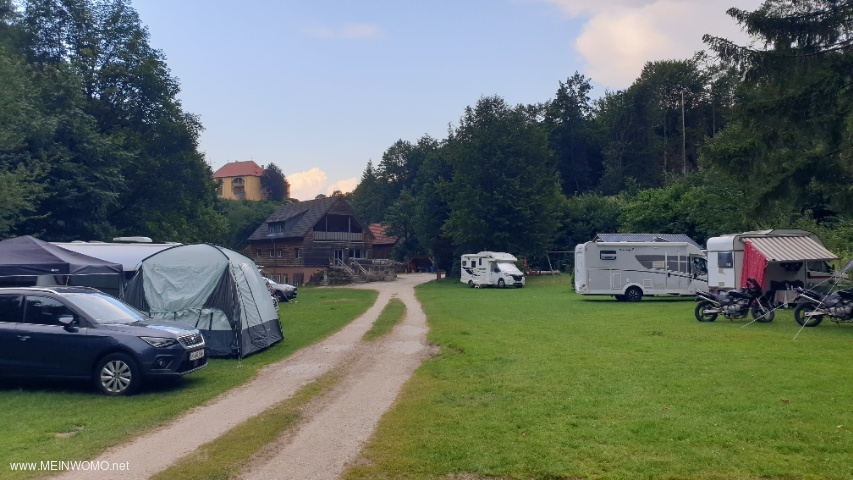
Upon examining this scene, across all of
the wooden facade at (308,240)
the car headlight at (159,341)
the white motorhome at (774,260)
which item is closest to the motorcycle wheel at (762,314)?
the white motorhome at (774,260)

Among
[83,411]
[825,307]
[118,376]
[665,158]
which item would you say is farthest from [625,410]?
[665,158]

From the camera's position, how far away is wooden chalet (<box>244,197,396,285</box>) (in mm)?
61125

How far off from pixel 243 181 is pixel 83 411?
4709 inches

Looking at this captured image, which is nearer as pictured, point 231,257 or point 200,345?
point 200,345

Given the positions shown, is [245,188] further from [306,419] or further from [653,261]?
[306,419]

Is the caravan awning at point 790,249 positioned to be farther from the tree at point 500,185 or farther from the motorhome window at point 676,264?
the tree at point 500,185

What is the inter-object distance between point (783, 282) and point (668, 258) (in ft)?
22.1

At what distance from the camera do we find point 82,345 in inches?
396

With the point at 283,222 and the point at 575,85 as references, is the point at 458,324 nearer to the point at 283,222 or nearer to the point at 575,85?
the point at 283,222

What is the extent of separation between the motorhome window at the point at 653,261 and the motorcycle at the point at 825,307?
34.8 ft

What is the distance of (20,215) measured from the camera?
24812mm

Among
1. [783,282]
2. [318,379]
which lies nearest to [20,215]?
[318,379]

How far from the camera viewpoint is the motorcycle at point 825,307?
54.7 ft

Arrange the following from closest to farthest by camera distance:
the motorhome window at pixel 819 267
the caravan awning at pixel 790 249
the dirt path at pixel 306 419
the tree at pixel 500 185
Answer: the dirt path at pixel 306 419
the caravan awning at pixel 790 249
the motorhome window at pixel 819 267
the tree at pixel 500 185
